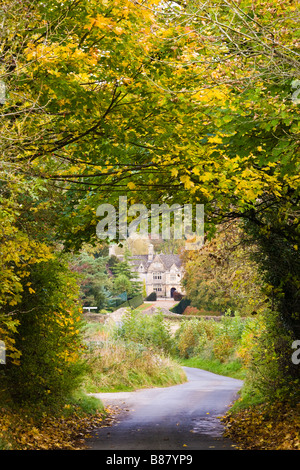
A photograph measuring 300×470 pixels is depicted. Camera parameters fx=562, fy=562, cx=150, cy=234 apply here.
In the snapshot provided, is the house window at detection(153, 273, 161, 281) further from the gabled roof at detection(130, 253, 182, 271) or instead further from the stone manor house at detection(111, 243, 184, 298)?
the gabled roof at detection(130, 253, 182, 271)

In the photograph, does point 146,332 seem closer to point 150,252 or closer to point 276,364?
point 276,364

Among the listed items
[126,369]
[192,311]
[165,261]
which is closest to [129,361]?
[126,369]

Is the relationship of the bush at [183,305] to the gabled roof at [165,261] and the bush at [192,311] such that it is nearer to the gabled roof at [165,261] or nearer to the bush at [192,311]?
the bush at [192,311]

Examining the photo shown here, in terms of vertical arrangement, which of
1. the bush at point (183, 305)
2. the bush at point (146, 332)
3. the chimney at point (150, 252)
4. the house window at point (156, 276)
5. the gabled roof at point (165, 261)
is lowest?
the bush at point (183, 305)

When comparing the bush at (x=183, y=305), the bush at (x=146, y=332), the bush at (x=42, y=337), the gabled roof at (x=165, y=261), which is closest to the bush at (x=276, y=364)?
the bush at (x=42, y=337)

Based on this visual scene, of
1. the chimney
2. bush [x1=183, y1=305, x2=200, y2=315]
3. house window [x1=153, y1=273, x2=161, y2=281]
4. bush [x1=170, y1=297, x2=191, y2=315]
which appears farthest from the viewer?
the chimney

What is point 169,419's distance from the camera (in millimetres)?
12742

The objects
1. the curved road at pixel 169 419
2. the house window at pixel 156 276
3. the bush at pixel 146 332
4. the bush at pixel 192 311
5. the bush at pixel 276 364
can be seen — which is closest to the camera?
the curved road at pixel 169 419

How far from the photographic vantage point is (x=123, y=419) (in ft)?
42.8

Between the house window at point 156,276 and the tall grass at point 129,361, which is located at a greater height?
the house window at point 156,276

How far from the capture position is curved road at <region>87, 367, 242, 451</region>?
9.68 meters

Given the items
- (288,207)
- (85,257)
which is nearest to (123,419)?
(288,207)

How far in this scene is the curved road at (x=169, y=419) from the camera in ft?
31.8

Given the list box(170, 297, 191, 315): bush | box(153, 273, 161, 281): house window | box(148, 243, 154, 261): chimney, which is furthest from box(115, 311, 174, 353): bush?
box(148, 243, 154, 261): chimney
